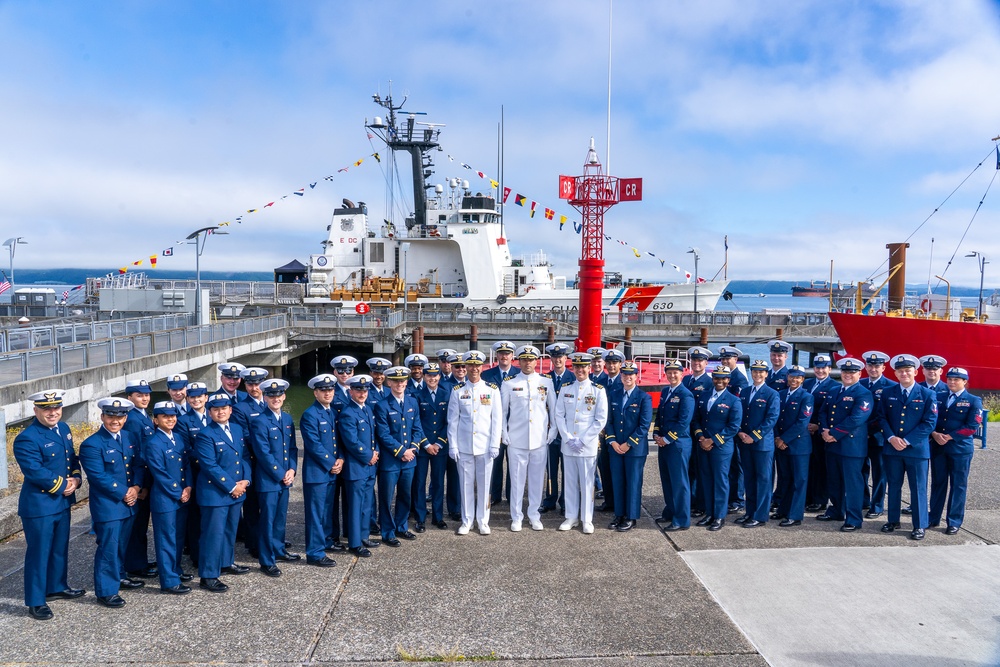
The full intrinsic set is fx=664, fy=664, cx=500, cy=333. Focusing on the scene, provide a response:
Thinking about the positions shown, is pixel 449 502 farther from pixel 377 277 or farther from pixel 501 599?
pixel 377 277

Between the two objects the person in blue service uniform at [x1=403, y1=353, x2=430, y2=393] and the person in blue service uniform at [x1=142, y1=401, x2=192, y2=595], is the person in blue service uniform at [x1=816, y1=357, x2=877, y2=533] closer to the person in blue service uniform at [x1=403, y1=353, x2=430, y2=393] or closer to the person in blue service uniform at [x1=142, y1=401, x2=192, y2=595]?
the person in blue service uniform at [x1=403, y1=353, x2=430, y2=393]

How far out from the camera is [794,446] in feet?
20.1

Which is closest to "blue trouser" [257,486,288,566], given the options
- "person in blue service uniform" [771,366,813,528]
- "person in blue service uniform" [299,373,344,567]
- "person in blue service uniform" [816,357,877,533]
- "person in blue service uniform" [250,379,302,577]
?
"person in blue service uniform" [250,379,302,577]

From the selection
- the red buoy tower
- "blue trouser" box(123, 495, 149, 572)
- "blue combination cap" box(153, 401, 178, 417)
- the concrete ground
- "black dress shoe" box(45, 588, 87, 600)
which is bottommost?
the concrete ground

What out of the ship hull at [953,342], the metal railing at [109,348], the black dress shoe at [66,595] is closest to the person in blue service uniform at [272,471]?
the black dress shoe at [66,595]

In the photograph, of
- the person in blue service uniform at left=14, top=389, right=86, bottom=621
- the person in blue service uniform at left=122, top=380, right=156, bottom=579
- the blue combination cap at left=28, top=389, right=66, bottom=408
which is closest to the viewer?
the person in blue service uniform at left=14, top=389, right=86, bottom=621

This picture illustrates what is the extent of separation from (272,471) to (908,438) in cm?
538

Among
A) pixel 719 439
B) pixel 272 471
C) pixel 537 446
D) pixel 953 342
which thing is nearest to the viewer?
pixel 272 471

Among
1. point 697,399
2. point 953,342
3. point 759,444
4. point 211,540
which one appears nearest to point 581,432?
point 697,399

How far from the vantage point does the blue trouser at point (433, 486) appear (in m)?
6.05

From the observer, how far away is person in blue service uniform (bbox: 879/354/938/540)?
5.78 m

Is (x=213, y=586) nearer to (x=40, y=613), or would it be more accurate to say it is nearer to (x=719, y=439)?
(x=40, y=613)

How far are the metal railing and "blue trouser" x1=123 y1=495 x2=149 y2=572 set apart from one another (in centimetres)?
707

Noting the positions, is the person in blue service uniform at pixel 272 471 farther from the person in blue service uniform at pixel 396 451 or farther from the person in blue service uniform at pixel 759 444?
the person in blue service uniform at pixel 759 444
